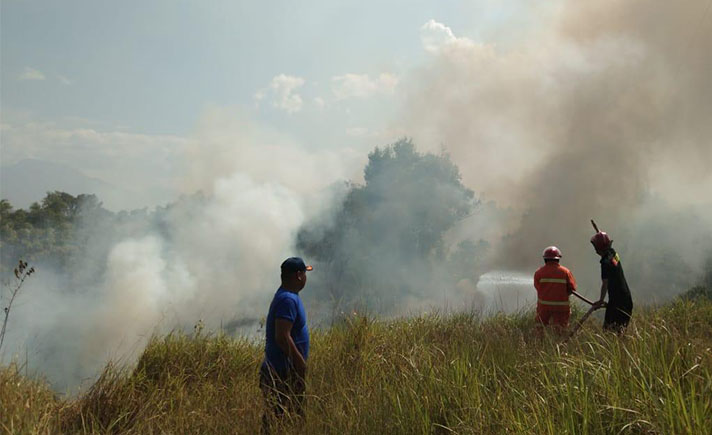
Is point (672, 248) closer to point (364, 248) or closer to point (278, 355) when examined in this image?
point (364, 248)

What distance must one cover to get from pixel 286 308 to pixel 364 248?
39.3 metres

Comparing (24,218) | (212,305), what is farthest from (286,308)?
(24,218)

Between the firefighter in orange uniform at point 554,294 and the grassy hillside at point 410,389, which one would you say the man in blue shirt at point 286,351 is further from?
the firefighter in orange uniform at point 554,294

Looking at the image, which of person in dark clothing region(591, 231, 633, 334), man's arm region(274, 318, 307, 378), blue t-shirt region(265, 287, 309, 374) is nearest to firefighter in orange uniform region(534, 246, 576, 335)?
person in dark clothing region(591, 231, 633, 334)

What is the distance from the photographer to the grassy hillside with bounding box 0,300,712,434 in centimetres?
282

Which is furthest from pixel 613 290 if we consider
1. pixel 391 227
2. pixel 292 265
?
pixel 391 227

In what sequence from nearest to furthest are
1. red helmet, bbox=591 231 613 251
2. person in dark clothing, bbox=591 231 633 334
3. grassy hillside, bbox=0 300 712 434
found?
1. grassy hillside, bbox=0 300 712 434
2. person in dark clothing, bbox=591 231 633 334
3. red helmet, bbox=591 231 613 251

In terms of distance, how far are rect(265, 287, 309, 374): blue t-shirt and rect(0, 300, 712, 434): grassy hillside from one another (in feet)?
1.23

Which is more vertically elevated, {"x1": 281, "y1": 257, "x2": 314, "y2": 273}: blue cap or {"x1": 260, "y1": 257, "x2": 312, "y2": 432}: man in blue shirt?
{"x1": 281, "y1": 257, "x2": 314, "y2": 273}: blue cap

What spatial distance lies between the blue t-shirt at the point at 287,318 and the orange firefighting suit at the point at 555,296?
13.5 feet

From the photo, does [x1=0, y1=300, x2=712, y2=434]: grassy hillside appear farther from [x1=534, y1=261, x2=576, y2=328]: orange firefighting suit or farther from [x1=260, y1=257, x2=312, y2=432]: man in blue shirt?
[x1=534, y1=261, x2=576, y2=328]: orange firefighting suit

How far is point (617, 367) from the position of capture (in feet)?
10.3

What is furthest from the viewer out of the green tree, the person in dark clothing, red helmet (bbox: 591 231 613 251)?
the green tree

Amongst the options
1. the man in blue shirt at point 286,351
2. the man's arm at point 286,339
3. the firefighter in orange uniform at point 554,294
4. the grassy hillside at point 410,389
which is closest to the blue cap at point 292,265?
the man in blue shirt at point 286,351
